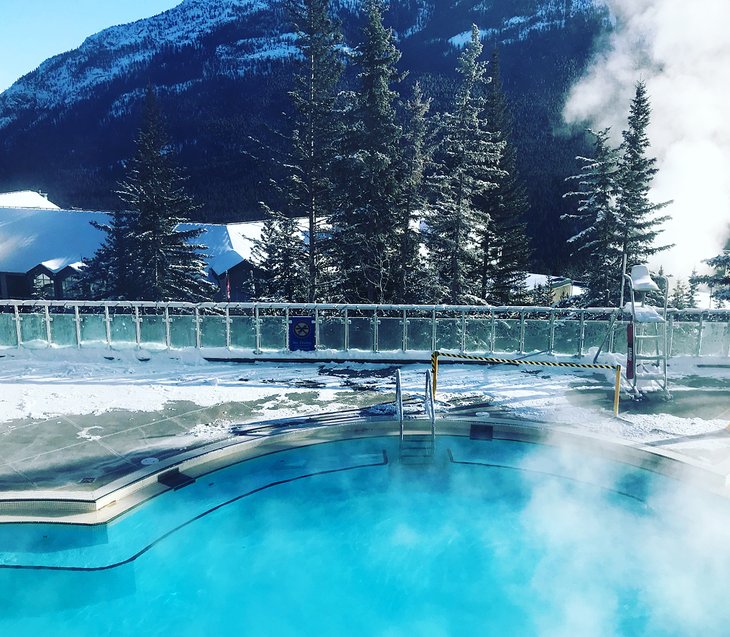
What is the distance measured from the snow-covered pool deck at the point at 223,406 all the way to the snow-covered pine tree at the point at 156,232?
60.3 feet

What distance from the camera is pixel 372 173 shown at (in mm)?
26984

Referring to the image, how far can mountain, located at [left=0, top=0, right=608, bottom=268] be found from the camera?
91.4 m

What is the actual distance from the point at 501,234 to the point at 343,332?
23.3 meters

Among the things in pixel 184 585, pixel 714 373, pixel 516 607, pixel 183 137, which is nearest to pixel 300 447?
pixel 184 585

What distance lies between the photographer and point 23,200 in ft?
211

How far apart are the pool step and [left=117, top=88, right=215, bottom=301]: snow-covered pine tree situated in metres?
26.2

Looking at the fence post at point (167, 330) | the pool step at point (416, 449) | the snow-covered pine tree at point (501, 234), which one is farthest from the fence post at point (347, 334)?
the snow-covered pine tree at point (501, 234)

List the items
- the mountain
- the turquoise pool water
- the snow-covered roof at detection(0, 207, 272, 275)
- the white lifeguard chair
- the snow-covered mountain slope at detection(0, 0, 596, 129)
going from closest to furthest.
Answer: the turquoise pool water, the white lifeguard chair, the snow-covered roof at detection(0, 207, 272, 275), the mountain, the snow-covered mountain slope at detection(0, 0, 596, 129)

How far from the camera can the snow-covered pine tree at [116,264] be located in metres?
36.0

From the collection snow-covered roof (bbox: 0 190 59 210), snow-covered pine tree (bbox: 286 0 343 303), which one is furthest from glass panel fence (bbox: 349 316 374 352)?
snow-covered roof (bbox: 0 190 59 210)

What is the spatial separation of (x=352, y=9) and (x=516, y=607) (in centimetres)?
17732

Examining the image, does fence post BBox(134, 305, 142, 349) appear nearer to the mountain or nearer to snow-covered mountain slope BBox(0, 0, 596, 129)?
the mountain

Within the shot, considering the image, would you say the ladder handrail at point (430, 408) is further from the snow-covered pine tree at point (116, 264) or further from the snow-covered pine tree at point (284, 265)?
the snow-covered pine tree at point (116, 264)

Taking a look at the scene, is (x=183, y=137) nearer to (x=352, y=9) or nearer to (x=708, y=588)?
(x=352, y=9)
